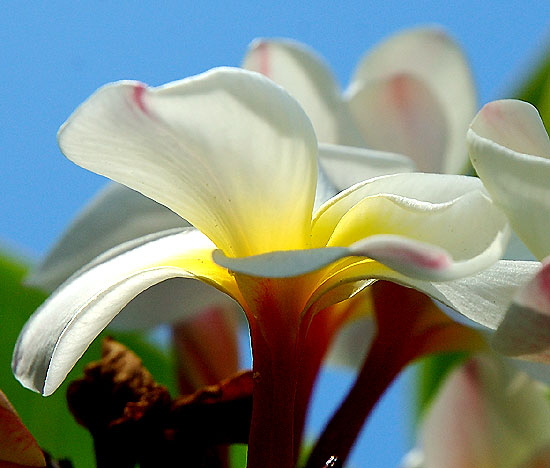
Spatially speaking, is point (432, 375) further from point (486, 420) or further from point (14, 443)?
point (14, 443)

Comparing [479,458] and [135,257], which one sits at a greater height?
[135,257]

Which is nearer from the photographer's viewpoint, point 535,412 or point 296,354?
point 296,354

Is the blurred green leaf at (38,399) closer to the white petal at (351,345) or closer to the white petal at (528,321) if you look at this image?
the white petal at (351,345)

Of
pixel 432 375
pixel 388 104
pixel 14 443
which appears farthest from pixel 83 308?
pixel 432 375

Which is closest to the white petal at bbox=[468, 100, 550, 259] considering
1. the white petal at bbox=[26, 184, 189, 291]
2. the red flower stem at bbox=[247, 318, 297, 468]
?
the red flower stem at bbox=[247, 318, 297, 468]

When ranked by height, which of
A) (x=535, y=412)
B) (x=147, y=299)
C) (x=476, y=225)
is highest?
(x=476, y=225)

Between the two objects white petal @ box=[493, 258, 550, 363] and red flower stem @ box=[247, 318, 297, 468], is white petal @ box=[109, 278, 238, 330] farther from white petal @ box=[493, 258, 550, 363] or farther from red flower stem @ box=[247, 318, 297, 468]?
white petal @ box=[493, 258, 550, 363]

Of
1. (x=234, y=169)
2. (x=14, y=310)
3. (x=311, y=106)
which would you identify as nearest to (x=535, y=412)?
(x=311, y=106)

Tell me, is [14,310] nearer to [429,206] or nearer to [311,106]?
[311,106]
